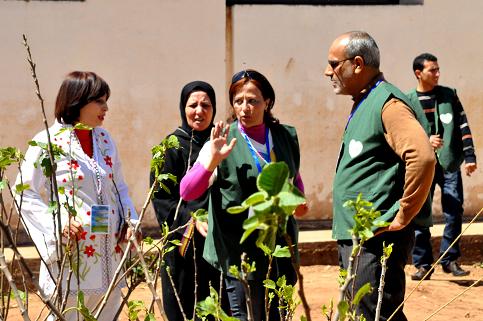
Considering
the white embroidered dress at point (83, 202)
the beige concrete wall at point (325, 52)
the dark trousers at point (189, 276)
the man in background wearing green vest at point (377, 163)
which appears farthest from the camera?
the beige concrete wall at point (325, 52)

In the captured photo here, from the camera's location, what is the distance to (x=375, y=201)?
408 cm

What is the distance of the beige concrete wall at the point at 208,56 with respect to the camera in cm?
841

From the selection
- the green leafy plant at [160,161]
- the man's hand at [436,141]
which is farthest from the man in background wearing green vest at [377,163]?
the man's hand at [436,141]

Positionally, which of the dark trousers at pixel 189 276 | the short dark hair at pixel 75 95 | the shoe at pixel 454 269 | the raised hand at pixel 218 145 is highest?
the short dark hair at pixel 75 95

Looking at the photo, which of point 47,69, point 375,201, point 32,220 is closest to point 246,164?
point 375,201

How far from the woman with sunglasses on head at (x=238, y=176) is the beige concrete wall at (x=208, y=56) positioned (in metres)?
4.10

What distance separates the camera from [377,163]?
4.08 meters

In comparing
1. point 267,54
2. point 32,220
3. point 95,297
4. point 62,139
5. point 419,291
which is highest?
point 267,54

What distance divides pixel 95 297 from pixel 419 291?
3476mm

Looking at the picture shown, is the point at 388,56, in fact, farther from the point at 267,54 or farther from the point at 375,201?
the point at 375,201

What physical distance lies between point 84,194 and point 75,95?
0.43 m

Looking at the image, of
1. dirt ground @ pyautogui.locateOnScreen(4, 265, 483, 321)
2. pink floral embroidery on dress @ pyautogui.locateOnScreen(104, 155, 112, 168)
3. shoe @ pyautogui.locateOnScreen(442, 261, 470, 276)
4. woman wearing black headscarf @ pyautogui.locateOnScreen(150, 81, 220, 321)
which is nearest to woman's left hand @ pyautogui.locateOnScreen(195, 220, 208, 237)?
woman wearing black headscarf @ pyautogui.locateOnScreen(150, 81, 220, 321)

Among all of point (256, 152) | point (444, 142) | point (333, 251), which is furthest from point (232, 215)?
point (333, 251)

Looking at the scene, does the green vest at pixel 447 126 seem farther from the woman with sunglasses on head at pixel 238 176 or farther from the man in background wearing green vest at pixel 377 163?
the man in background wearing green vest at pixel 377 163
